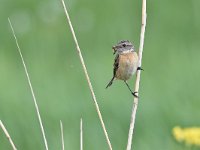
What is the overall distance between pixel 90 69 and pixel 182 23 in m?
2.18

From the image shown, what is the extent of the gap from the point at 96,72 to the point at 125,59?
123 inches

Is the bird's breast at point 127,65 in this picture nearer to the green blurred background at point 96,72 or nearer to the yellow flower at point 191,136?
the yellow flower at point 191,136

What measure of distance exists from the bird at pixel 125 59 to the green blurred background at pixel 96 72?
933 millimetres

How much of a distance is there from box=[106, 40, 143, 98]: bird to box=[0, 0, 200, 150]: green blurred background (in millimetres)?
933

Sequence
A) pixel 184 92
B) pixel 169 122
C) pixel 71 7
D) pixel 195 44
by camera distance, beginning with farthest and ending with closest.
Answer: pixel 71 7
pixel 195 44
pixel 184 92
pixel 169 122

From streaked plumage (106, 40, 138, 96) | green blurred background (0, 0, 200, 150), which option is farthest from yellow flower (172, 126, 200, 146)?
streaked plumage (106, 40, 138, 96)

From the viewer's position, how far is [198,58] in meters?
11.6

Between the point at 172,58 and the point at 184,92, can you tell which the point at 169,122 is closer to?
the point at 184,92

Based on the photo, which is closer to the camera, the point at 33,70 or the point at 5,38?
the point at 33,70

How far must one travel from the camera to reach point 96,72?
11.2 m

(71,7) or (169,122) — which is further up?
(71,7)

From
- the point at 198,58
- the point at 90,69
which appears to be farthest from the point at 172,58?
the point at 90,69

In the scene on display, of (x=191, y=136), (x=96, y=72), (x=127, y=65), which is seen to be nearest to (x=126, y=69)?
(x=127, y=65)

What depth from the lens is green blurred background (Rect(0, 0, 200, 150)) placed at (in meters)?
9.73
